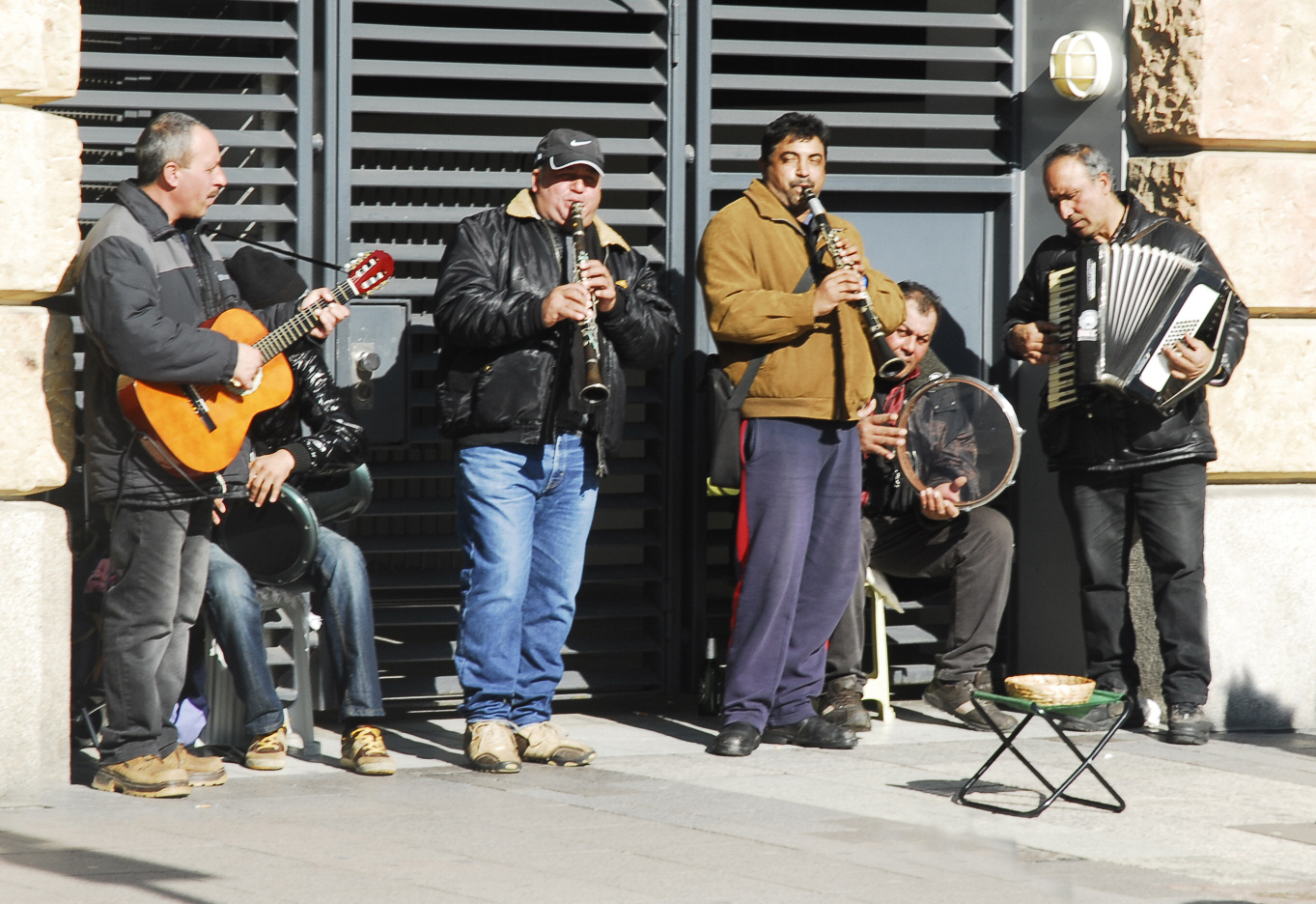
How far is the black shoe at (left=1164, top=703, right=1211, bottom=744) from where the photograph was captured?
6297 mm

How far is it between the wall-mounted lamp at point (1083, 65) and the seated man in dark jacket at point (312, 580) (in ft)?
10.0

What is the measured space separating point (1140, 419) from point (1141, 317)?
38 cm

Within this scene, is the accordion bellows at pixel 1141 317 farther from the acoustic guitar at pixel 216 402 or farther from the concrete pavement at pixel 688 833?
the acoustic guitar at pixel 216 402

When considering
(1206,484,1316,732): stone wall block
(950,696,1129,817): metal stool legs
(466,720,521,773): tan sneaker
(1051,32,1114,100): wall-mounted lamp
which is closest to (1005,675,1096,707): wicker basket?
(950,696,1129,817): metal stool legs

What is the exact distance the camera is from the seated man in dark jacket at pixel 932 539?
6469 mm

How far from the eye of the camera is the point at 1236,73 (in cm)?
660

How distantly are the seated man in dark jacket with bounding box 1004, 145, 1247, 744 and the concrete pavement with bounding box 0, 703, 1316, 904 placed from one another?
1.36ft

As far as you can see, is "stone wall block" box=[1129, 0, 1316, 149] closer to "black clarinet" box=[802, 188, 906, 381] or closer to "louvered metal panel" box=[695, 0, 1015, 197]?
"louvered metal panel" box=[695, 0, 1015, 197]

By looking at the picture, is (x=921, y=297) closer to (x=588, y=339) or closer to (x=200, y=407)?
(x=588, y=339)

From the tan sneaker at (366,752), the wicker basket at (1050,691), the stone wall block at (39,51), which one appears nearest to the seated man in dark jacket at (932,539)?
the wicker basket at (1050,691)

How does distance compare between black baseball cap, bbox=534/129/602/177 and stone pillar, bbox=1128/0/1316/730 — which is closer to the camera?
black baseball cap, bbox=534/129/602/177

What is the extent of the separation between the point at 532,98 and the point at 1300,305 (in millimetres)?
3132

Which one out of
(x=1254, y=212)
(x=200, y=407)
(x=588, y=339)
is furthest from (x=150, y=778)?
(x=1254, y=212)

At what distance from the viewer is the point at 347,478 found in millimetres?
5934
